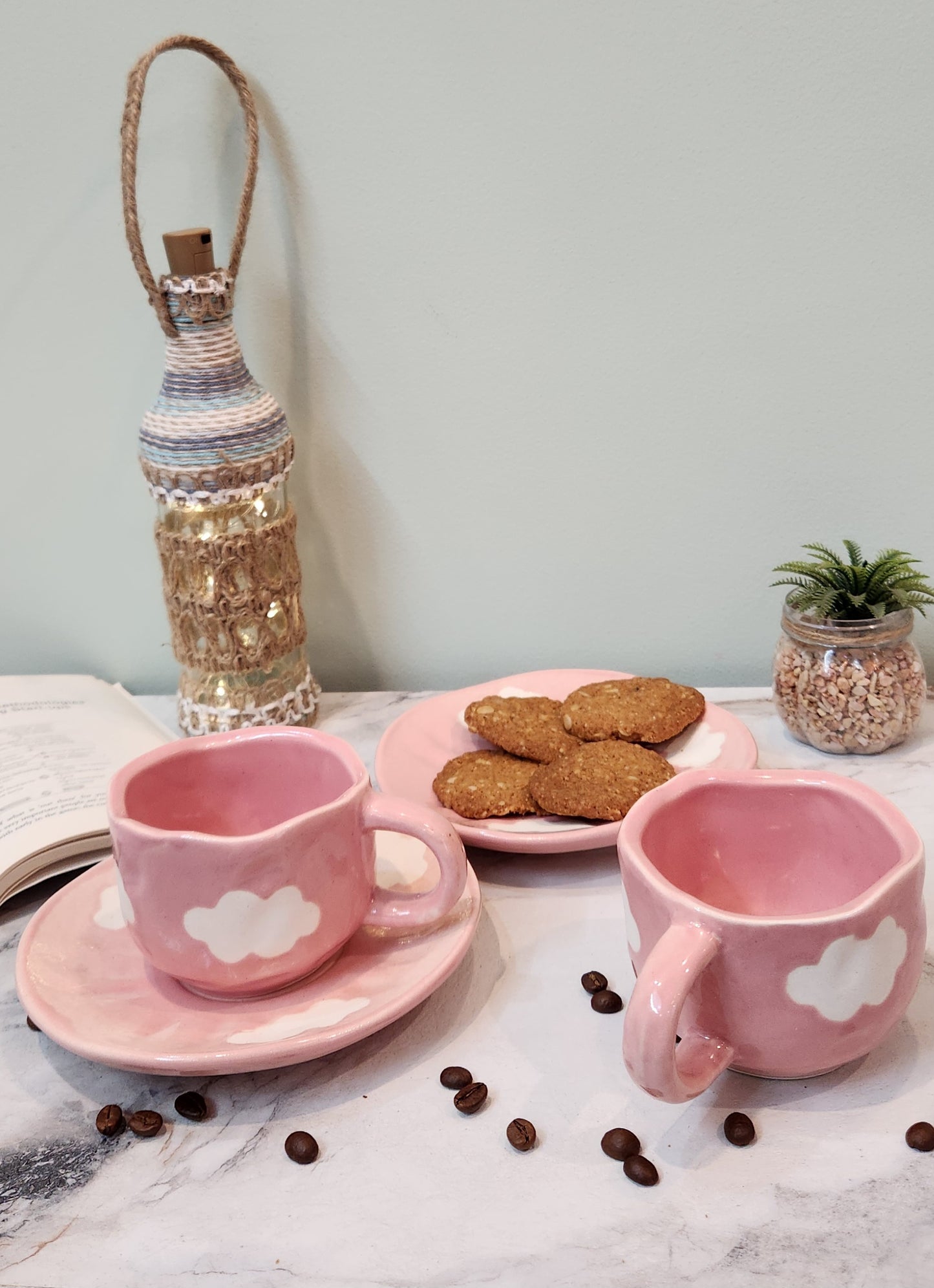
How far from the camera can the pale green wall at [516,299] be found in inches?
33.3

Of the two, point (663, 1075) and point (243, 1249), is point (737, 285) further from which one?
point (243, 1249)

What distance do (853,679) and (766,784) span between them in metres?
0.26

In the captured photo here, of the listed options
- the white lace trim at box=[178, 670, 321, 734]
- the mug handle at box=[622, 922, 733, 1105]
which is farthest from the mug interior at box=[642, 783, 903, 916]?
the white lace trim at box=[178, 670, 321, 734]

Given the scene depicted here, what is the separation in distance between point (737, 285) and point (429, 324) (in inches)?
10.0

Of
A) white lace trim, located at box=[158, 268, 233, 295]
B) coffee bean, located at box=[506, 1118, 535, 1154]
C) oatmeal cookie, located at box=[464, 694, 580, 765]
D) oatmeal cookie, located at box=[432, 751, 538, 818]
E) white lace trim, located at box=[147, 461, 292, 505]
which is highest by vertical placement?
white lace trim, located at box=[158, 268, 233, 295]

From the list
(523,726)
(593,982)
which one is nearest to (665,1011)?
(593,982)

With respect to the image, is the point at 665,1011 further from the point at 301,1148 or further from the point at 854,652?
the point at 854,652

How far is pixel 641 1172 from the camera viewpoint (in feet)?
1.72

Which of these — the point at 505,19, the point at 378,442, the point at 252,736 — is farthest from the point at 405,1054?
the point at 505,19

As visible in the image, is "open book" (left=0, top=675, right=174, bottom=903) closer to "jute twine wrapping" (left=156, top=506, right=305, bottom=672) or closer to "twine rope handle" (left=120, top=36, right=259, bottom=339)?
"jute twine wrapping" (left=156, top=506, right=305, bottom=672)

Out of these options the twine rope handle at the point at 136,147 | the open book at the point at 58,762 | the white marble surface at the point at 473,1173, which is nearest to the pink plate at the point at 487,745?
the white marble surface at the point at 473,1173

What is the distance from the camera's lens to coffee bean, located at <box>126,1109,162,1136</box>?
571 millimetres

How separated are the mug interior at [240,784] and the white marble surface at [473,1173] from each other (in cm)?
15

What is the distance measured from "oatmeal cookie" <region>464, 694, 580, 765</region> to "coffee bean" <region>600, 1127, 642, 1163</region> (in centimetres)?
34
